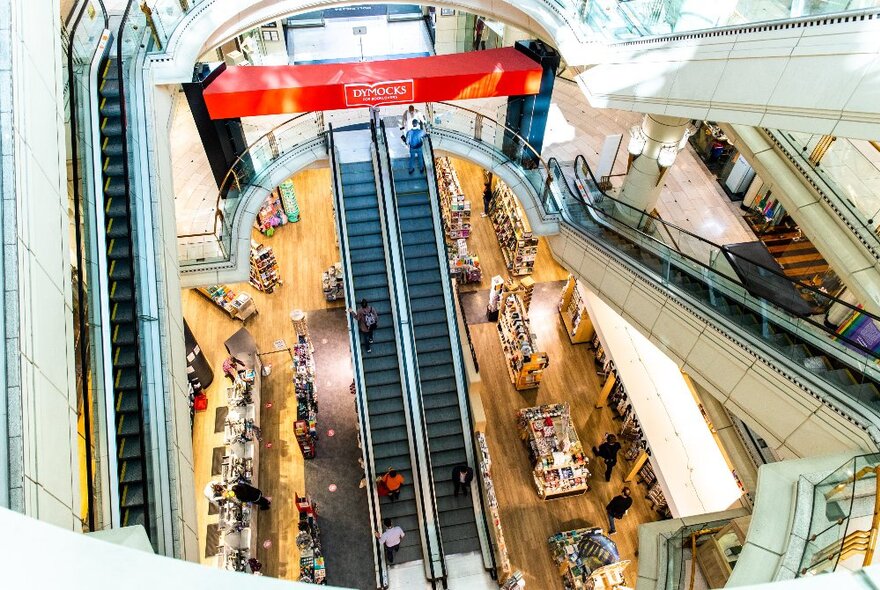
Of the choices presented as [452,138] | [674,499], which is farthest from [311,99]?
[674,499]

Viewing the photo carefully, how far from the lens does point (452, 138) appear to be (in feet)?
38.7

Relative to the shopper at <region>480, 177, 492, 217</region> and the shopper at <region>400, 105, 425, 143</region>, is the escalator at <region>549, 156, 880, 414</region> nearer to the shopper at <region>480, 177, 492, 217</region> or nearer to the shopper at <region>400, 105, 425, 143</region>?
the shopper at <region>400, 105, 425, 143</region>

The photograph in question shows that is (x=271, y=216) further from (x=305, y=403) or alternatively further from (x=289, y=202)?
(x=305, y=403)

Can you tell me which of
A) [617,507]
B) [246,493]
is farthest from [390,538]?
[617,507]

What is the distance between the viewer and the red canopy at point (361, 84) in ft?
33.6

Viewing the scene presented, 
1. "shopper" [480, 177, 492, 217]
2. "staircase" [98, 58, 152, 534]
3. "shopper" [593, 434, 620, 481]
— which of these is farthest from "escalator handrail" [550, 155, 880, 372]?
"staircase" [98, 58, 152, 534]

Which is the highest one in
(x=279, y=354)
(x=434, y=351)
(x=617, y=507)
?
(x=279, y=354)

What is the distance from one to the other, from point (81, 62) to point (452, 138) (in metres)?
6.62

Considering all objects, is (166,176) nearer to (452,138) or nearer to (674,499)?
(452,138)

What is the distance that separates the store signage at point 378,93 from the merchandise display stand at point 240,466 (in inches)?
230

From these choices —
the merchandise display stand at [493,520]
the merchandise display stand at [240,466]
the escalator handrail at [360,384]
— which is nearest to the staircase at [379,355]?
the escalator handrail at [360,384]

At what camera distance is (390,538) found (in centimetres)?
884

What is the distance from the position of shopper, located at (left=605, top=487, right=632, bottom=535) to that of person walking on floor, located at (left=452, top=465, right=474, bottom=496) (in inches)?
110

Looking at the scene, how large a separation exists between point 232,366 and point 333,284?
3245 millimetres
